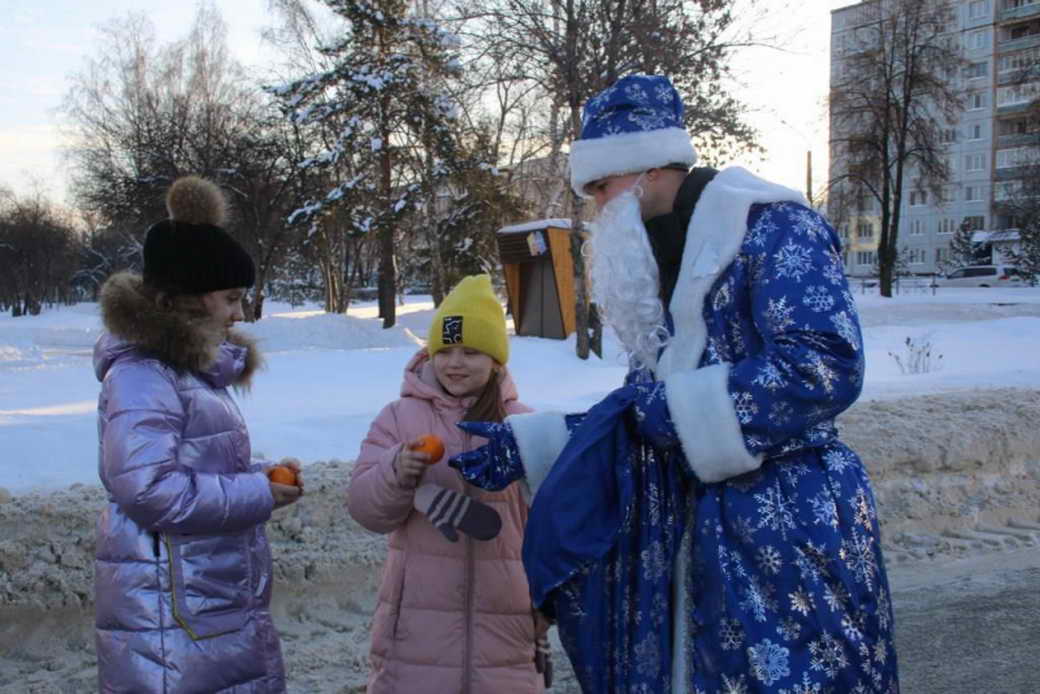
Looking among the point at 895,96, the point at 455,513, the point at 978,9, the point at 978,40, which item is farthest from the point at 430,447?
the point at 978,9

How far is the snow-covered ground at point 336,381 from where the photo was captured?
561 cm

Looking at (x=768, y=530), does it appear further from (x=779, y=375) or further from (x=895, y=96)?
(x=895, y=96)

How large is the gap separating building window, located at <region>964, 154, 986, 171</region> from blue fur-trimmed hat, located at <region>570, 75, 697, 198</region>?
75.7 m

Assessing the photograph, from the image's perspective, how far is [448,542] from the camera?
265 centimetres

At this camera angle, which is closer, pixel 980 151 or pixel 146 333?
pixel 146 333

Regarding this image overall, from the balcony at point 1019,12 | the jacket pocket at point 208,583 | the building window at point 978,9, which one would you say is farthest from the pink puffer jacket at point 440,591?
the building window at point 978,9

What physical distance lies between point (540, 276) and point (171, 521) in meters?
17.9

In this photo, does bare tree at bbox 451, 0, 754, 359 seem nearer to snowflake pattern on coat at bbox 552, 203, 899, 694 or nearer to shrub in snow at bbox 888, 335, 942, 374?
shrub in snow at bbox 888, 335, 942, 374

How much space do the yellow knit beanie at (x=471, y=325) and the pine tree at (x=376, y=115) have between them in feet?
67.7

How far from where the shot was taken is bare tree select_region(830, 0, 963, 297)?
105ft

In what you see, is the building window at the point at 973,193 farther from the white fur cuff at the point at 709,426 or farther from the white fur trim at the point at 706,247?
the white fur cuff at the point at 709,426

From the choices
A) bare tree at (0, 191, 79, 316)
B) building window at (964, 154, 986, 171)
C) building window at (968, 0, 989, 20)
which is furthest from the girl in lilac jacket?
building window at (968, 0, 989, 20)

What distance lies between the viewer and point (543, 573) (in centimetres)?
194

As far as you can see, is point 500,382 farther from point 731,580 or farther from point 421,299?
point 421,299
